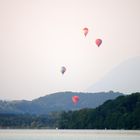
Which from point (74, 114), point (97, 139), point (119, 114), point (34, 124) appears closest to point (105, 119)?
point (119, 114)

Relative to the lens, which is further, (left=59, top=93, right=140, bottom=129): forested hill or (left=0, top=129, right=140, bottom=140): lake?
(left=59, top=93, right=140, bottom=129): forested hill

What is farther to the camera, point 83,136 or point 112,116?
point 112,116

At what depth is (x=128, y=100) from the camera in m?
108

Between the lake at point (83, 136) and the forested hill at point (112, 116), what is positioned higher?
the forested hill at point (112, 116)

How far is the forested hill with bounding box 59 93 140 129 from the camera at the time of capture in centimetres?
10162

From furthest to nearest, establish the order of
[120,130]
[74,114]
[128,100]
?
[74,114] → [128,100] → [120,130]

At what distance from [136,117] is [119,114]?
2532mm

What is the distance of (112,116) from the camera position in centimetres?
10350

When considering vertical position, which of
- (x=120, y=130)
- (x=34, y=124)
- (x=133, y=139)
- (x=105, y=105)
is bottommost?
(x=133, y=139)

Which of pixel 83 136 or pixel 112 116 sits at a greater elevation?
pixel 112 116

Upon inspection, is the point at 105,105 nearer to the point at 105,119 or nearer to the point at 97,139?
the point at 105,119

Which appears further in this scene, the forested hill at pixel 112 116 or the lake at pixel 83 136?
the forested hill at pixel 112 116

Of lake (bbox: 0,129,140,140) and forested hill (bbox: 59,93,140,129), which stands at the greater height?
forested hill (bbox: 59,93,140,129)

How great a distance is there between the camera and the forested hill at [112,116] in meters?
102
